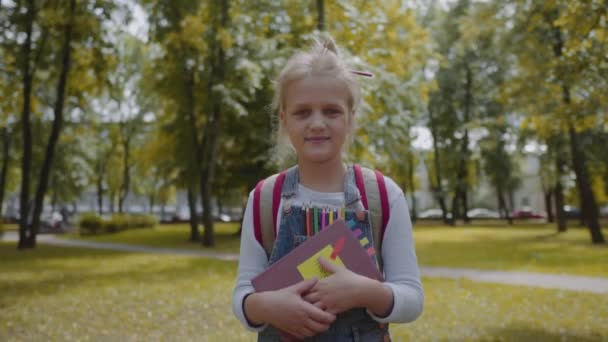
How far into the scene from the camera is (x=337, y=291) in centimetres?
156

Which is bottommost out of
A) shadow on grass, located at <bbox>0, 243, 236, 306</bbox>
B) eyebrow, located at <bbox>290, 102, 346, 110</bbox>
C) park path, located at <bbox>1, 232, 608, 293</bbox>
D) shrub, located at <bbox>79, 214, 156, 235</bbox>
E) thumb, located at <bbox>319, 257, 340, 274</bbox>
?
park path, located at <bbox>1, 232, 608, 293</bbox>

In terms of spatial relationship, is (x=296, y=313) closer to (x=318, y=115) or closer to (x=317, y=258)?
(x=317, y=258)

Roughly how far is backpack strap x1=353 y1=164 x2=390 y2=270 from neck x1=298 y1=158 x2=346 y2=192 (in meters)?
0.08

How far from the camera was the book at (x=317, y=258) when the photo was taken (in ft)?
5.32

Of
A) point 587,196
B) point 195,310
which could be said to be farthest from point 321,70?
point 587,196

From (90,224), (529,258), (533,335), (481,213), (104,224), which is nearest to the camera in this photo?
(533,335)

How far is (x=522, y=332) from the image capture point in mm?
6086

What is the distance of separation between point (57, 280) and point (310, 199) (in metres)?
10.7

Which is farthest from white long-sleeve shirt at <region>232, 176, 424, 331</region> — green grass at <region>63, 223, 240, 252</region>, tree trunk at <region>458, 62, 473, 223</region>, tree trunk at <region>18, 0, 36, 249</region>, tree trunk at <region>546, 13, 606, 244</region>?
tree trunk at <region>458, 62, 473, 223</region>

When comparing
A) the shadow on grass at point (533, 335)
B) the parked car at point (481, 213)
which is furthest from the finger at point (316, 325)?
the parked car at point (481, 213)

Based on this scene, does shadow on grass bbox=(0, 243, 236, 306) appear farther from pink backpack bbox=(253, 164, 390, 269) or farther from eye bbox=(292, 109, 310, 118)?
eye bbox=(292, 109, 310, 118)

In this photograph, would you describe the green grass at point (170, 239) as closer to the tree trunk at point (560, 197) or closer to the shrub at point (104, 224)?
the shrub at point (104, 224)

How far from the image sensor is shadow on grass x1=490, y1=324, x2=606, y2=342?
575 cm

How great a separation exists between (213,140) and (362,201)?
18.1m
